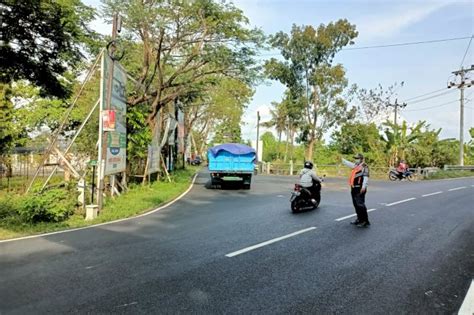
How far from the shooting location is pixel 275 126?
53.7 meters

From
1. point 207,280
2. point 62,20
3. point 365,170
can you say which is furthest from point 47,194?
point 365,170

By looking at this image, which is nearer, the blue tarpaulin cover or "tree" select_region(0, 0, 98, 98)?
"tree" select_region(0, 0, 98, 98)

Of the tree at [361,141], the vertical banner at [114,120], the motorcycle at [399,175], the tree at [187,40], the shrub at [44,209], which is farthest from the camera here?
the tree at [361,141]

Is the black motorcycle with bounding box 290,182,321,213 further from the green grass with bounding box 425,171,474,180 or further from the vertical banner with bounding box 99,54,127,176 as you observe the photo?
the green grass with bounding box 425,171,474,180

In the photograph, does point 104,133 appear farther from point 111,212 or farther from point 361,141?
point 361,141

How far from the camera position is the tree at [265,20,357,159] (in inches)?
1330

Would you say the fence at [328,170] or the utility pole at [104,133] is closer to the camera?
the utility pole at [104,133]

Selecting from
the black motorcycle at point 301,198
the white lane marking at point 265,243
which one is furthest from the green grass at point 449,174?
the white lane marking at point 265,243

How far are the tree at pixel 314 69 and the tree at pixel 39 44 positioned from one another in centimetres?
2417

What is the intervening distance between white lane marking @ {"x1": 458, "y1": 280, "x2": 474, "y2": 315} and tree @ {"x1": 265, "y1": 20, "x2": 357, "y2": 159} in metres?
30.9

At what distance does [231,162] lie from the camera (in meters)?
19.3

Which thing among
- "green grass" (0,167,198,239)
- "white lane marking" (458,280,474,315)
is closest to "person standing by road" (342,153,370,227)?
"white lane marking" (458,280,474,315)

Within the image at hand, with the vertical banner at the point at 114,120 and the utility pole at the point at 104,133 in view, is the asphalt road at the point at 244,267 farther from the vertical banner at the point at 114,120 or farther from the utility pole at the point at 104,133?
the vertical banner at the point at 114,120

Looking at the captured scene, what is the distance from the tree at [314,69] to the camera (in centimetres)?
3378
